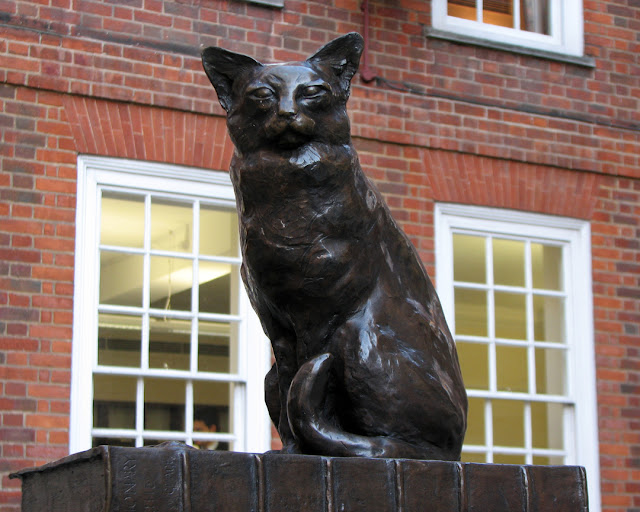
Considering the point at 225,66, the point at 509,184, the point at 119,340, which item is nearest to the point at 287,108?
the point at 225,66

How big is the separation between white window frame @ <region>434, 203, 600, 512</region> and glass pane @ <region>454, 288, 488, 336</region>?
6.1 inches

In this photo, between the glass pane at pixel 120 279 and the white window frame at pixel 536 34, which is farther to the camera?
the white window frame at pixel 536 34

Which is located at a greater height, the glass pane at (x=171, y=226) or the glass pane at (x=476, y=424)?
the glass pane at (x=171, y=226)

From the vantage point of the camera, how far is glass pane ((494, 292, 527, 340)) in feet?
28.8

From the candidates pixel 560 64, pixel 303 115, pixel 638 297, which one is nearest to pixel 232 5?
pixel 560 64

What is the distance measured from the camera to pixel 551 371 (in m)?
8.88

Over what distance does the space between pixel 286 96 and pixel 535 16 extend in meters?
7.09

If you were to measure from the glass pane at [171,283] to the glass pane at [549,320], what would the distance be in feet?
9.66

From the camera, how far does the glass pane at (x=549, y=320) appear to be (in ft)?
29.2

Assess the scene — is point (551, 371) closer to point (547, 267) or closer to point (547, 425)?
point (547, 425)

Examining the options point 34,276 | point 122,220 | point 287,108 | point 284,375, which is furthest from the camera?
point 122,220

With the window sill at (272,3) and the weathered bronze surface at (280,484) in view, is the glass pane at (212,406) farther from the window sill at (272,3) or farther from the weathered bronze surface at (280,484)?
the weathered bronze surface at (280,484)

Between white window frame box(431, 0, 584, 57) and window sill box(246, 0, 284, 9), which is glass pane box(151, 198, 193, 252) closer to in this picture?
window sill box(246, 0, 284, 9)

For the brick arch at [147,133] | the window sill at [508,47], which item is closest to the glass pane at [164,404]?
the brick arch at [147,133]
